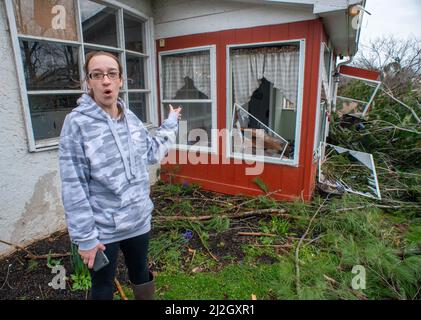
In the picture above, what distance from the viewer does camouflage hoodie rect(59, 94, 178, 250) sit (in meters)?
1.36

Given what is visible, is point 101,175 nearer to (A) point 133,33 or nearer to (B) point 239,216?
(B) point 239,216

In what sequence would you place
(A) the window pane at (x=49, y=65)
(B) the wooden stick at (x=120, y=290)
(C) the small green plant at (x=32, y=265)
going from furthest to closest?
(A) the window pane at (x=49, y=65)
(C) the small green plant at (x=32, y=265)
(B) the wooden stick at (x=120, y=290)

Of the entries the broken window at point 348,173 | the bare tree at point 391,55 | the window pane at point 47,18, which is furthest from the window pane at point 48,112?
the bare tree at point 391,55

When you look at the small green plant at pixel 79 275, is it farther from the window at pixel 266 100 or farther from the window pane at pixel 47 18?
the window at pixel 266 100

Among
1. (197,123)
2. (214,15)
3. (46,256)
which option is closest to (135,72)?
(197,123)

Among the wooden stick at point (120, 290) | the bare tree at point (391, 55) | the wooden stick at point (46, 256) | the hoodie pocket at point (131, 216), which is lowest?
the wooden stick at point (120, 290)

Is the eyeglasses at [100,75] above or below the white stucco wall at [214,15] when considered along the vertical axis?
below

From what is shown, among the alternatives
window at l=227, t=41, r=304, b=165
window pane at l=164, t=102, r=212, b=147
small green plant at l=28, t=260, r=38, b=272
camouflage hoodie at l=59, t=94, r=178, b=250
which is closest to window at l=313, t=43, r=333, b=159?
window at l=227, t=41, r=304, b=165

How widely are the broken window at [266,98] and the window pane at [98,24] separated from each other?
6.15ft

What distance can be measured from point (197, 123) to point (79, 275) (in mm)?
3043

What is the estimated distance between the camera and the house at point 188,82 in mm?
2887

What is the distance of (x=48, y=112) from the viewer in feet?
10.5

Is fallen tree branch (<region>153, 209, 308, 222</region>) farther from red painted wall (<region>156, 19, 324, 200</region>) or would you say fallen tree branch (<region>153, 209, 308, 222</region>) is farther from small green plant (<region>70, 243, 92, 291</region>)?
small green plant (<region>70, 243, 92, 291</region>)
